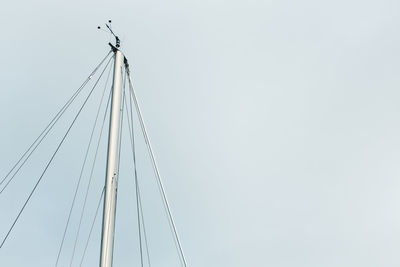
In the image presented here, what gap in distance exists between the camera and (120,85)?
63.2ft

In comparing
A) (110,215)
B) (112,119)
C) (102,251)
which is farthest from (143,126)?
(102,251)

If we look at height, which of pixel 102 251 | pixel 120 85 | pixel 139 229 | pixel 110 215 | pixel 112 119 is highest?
pixel 120 85

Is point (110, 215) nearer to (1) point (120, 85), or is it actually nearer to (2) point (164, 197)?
(2) point (164, 197)

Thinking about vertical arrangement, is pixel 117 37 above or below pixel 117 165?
above

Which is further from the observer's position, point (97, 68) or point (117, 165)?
point (97, 68)

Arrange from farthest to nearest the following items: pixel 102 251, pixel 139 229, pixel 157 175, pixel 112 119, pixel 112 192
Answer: pixel 139 229, pixel 157 175, pixel 112 119, pixel 112 192, pixel 102 251

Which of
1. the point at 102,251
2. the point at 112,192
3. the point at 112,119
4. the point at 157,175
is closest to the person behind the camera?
the point at 102,251

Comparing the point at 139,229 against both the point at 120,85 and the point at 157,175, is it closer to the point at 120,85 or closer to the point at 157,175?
the point at 157,175

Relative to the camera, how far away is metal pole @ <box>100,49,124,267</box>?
15.6 meters

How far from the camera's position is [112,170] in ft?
56.2

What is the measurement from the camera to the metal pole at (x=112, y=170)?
15594 millimetres

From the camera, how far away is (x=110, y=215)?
16281 mm

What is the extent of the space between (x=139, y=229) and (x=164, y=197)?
308cm

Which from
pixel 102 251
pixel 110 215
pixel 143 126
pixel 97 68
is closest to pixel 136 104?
pixel 143 126
